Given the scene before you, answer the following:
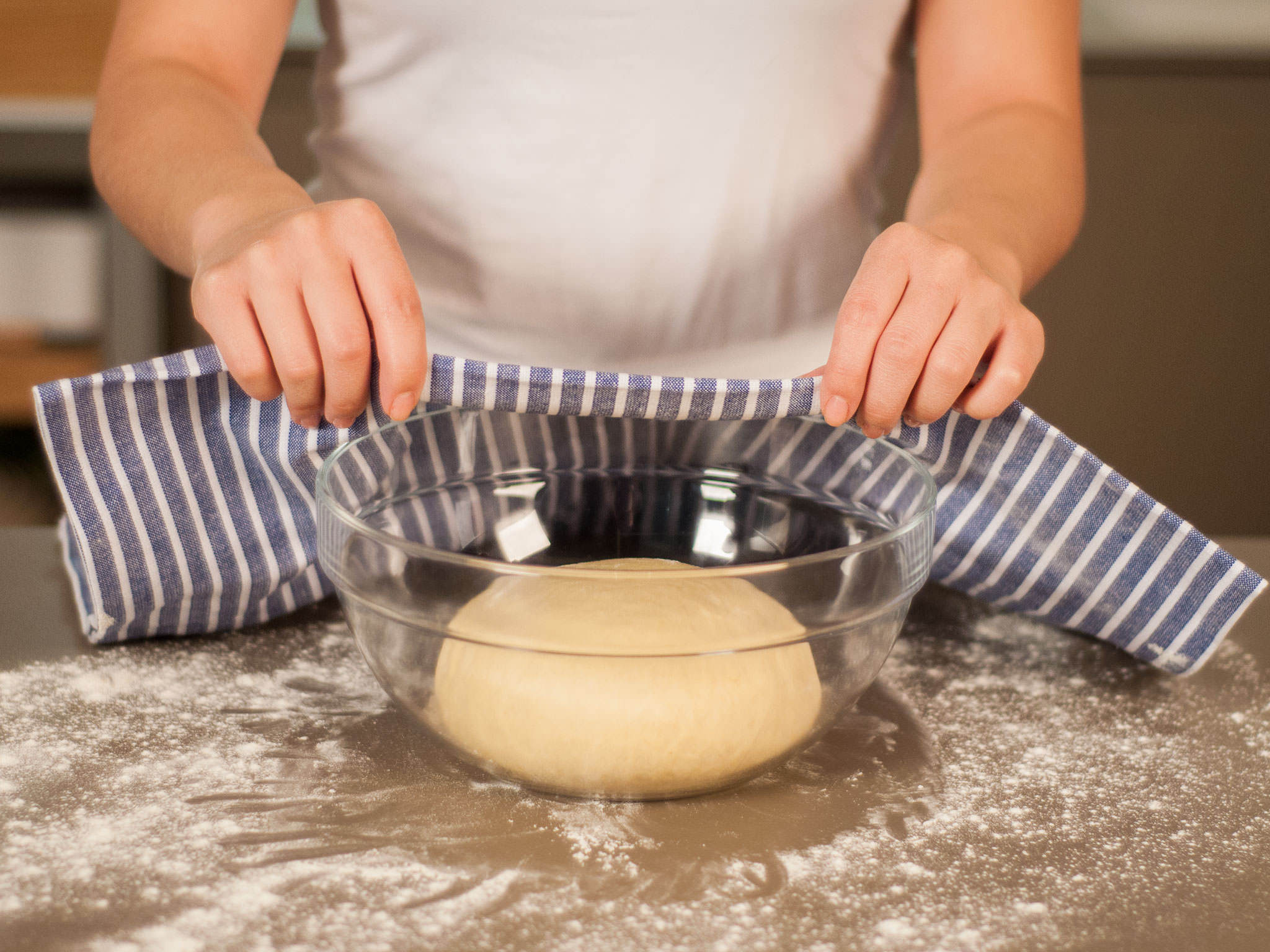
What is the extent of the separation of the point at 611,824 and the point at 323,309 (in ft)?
0.84

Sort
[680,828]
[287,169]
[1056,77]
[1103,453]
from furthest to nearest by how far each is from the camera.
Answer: [1103,453] < [287,169] < [1056,77] < [680,828]

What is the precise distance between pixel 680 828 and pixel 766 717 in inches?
2.4

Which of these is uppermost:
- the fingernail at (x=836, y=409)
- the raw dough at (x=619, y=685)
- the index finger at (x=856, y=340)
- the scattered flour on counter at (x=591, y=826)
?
the index finger at (x=856, y=340)

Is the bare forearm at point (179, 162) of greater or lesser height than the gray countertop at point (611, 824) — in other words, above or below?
above

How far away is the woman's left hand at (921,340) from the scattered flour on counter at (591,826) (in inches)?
6.7

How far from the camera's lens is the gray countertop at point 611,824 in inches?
16.6

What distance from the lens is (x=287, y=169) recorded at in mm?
1895

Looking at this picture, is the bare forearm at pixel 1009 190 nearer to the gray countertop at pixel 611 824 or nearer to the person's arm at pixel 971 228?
the person's arm at pixel 971 228

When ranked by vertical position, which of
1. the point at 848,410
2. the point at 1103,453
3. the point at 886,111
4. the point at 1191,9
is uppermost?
the point at 1191,9

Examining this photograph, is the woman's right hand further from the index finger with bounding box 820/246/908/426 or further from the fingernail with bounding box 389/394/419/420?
the index finger with bounding box 820/246/908/426

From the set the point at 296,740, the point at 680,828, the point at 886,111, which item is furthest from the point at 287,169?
the point at 680,828

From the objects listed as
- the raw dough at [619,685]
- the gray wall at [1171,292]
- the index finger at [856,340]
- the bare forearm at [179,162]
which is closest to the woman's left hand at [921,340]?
the index finger at [856,340]

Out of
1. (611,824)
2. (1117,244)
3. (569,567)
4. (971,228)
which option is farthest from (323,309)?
(1117,244)

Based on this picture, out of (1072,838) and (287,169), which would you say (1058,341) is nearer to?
(287,169)
